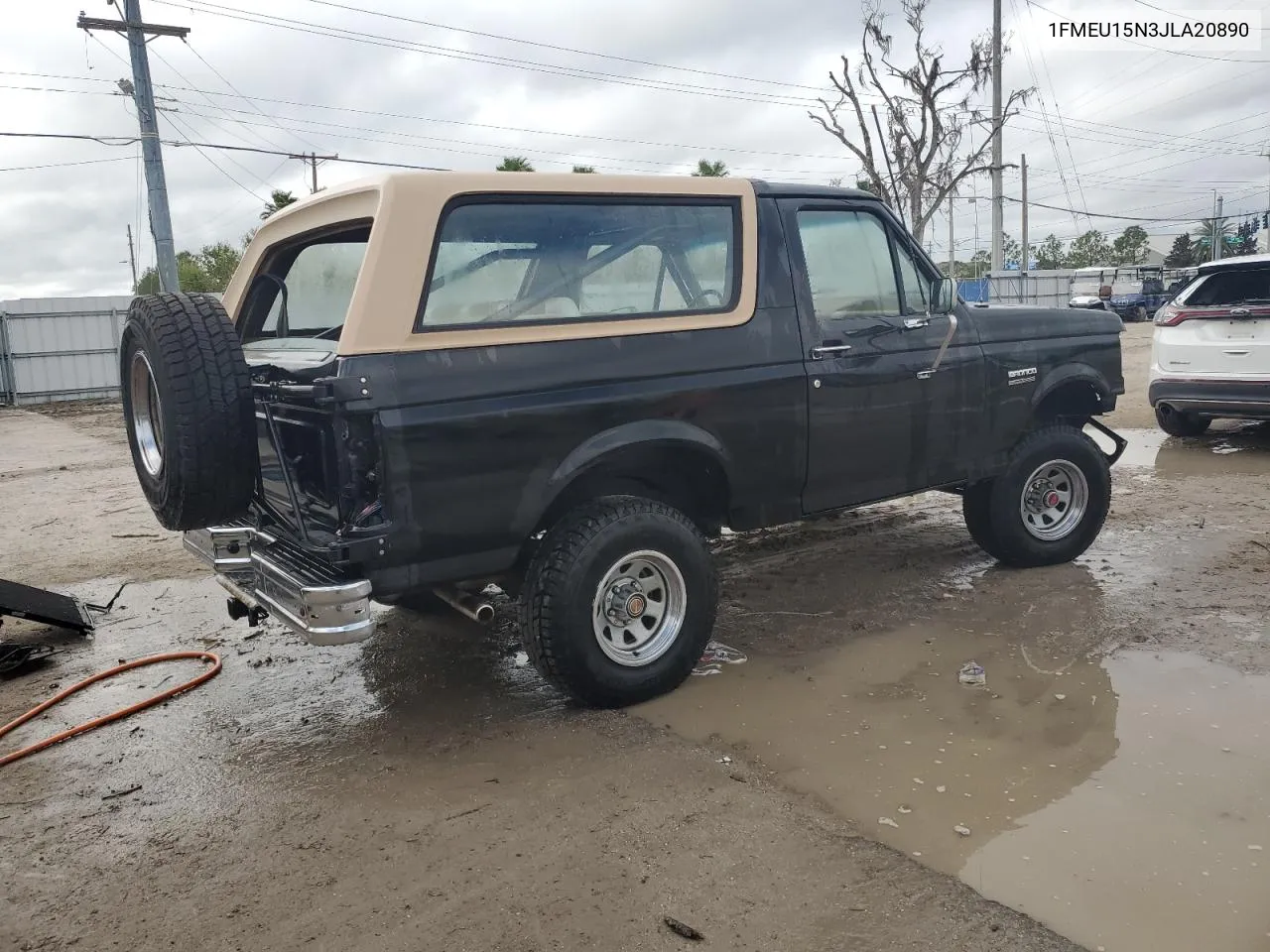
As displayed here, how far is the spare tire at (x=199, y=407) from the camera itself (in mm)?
3402

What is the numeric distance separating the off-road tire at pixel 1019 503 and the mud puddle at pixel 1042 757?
25.6 inches

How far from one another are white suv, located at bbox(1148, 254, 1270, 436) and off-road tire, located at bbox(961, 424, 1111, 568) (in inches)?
155

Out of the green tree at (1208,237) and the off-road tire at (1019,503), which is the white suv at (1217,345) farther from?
the green tree at (1208,237)

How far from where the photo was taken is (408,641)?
4973 mm

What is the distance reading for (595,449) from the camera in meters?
3.73

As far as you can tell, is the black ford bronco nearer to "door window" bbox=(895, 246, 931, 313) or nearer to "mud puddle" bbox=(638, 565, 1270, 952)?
"door window" bbox=(895, 246, 931, 313)

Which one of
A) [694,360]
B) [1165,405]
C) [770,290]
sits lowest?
[1165,405]

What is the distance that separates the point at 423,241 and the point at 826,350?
6.28 feet

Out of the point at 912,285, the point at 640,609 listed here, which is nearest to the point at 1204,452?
the point at 912,285

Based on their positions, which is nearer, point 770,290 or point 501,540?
point 501,540

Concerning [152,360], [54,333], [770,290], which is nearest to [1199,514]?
[770,290]

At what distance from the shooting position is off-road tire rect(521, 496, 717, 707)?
369cm

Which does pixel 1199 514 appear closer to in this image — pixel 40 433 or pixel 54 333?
pixel 40 433

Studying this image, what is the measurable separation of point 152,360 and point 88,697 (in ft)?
6.08
